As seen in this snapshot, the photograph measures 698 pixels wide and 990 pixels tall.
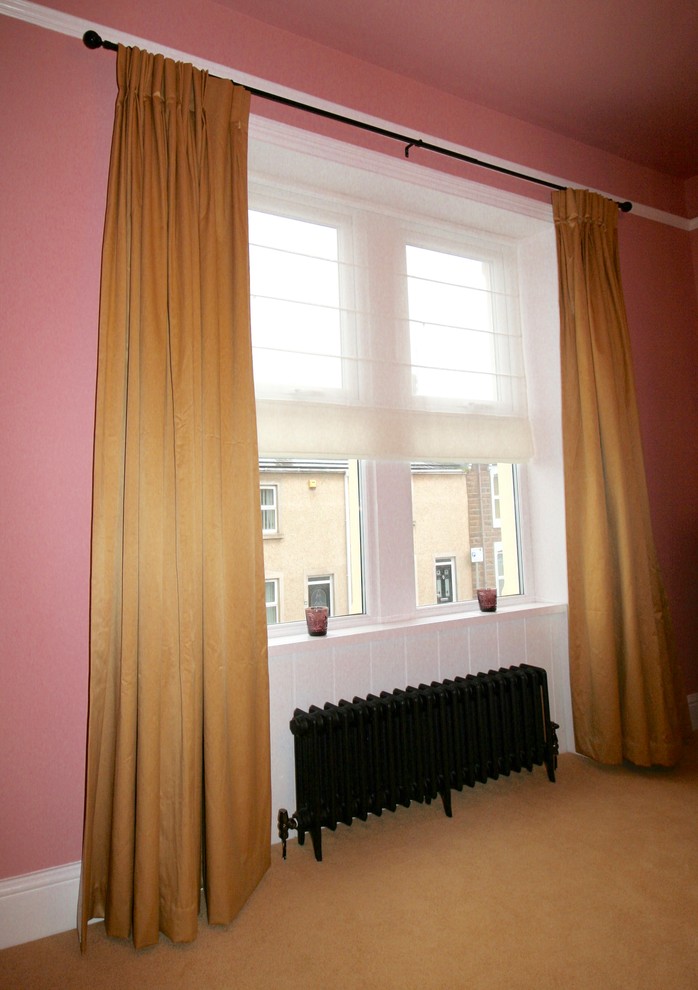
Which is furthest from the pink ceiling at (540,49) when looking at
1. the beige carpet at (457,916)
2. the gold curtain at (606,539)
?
the beige carpet at (457,916)

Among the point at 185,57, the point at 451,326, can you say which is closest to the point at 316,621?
the point at 451,326

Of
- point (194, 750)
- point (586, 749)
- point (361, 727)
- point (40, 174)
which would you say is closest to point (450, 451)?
point (361, 727)

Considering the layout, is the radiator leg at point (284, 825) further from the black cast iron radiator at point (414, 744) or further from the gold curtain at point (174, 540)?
the gold curtain at point (174, 540)

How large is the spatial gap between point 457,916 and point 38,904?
1220mm

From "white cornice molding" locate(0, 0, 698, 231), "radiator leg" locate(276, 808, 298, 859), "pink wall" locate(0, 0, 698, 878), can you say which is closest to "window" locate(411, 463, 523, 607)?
"radiator leg" locate(276, 808, 298, 859)

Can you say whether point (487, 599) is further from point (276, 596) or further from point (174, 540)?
point (174, 540)

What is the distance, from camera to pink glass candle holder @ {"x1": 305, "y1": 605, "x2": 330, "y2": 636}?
7.50 ft

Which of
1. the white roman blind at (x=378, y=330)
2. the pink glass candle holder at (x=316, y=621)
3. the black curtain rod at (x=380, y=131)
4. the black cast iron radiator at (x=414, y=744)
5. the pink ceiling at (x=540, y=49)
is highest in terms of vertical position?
the pink ceiling at (x=540, y=49)

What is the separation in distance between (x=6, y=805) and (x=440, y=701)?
1.47m

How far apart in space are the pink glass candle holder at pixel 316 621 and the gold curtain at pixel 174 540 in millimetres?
409

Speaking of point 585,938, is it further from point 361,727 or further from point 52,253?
point 52,253

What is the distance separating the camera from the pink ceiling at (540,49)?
2213mm

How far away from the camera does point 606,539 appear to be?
265 centimetres

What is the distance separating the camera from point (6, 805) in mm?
1690
